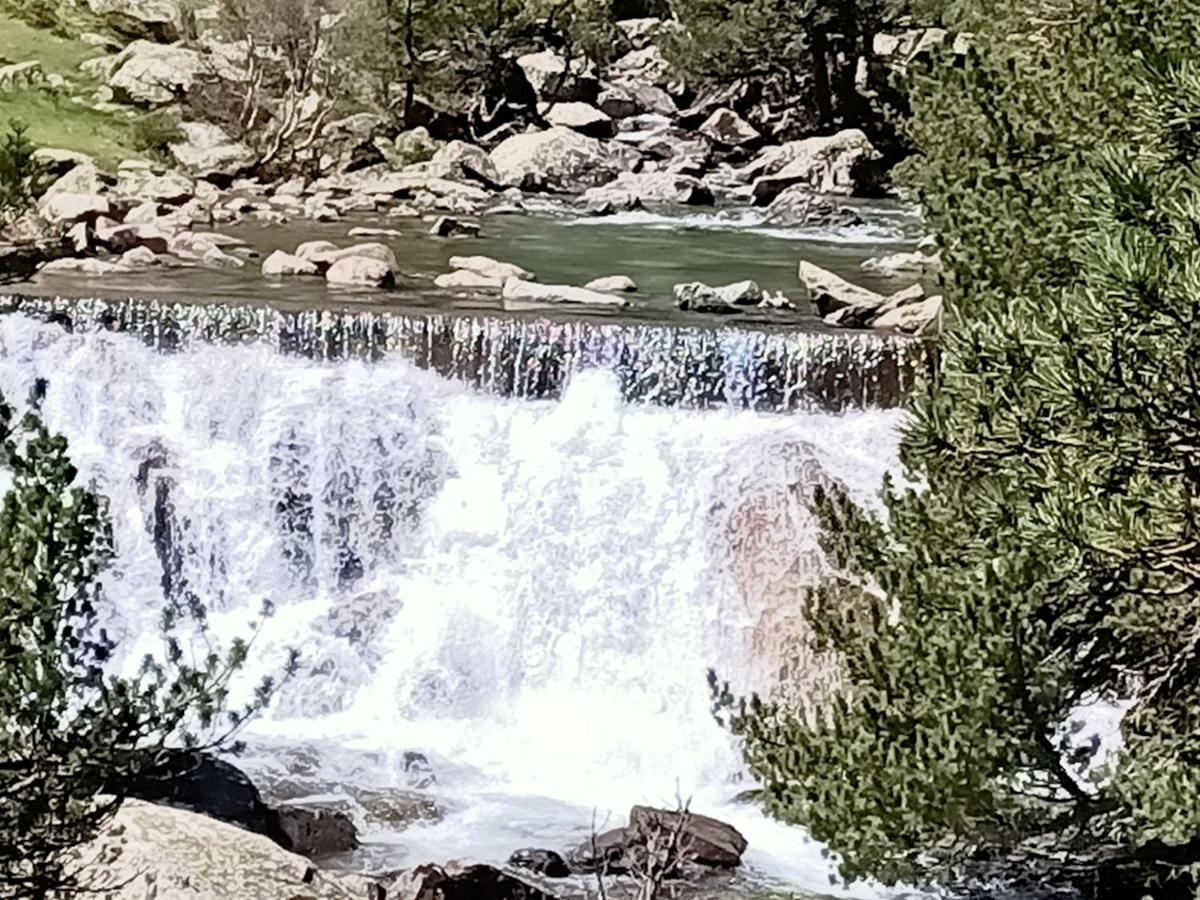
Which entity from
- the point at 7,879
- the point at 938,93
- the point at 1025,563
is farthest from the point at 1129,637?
the point at 7,879

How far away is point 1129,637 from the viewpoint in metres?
3.74

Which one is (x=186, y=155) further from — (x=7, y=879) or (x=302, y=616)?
→ (x=7, y=879)

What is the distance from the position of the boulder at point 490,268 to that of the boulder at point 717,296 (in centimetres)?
75

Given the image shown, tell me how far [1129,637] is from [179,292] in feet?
16.7

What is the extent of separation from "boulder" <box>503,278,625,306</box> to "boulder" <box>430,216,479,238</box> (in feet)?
2.53

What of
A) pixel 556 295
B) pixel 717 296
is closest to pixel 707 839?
pixel 717 296

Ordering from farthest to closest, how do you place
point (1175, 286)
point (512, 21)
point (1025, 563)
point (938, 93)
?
1. point (512, 21)
2. point (938, 93)
3. point (1025, 563)
4. point (1175, 286)

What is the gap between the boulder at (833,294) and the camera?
720cm

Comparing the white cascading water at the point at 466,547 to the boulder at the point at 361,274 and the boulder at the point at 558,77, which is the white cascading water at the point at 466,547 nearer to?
the boulder at the point at 361,274

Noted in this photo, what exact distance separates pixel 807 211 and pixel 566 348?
1.86m

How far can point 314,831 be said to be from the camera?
603 cm

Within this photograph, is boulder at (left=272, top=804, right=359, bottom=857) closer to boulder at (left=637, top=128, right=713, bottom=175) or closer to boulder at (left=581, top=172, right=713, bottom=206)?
boulder at (left=581, top=172, right=713, bottom=206)


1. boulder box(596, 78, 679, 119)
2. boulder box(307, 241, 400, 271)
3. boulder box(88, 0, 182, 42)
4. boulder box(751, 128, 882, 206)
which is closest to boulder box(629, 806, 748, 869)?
boulder box(307, 241, 400, 271)

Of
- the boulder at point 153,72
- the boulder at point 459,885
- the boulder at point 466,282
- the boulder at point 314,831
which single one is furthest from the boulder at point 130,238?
the boulder at point 459,885
